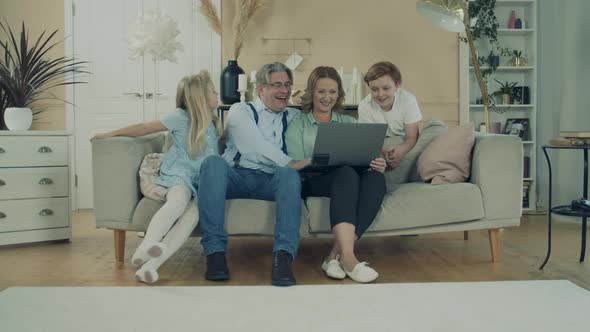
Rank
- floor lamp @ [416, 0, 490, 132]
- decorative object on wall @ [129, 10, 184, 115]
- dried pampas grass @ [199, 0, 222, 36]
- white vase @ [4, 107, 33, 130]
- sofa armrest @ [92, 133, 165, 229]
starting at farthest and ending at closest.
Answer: dried pampas grass @ [199, 0, 222, 36] < floor lamp @ [416, 0, 490, 132] < decorative object on wall @ [129, 10, 184, 115] < white vase @ [4, 107, 33, 130] < sofa armrest @ [92, 133, 165, 229]

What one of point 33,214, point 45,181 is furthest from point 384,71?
point 33,214

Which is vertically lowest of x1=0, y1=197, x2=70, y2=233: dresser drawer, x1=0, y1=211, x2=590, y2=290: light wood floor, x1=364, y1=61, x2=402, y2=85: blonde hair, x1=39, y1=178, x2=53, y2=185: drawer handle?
x1=0, y1=211, x2=590, y2=290: light wood floor

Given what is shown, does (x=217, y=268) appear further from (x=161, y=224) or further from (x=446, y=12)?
(x=446, y=12)

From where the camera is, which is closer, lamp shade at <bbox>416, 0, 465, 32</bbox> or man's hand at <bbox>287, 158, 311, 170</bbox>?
man's hand at <bbox>287, 158, 311, 170</bbox>

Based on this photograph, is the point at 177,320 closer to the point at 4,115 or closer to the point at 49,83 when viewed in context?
the point at 4,115

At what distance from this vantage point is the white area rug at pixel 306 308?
7.18 ft

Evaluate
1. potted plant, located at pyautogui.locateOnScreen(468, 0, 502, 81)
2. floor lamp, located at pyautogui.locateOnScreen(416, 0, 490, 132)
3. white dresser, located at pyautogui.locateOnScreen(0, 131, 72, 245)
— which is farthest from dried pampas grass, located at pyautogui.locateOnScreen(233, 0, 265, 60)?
white dresser, located at pyautogui.locateOnScreen(0, 131, 72, 245)

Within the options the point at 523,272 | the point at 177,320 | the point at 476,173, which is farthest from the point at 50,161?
the point at 523,272

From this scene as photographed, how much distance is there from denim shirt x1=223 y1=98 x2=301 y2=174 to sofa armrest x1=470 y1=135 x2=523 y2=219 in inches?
38.6

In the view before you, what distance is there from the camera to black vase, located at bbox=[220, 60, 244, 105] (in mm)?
5504

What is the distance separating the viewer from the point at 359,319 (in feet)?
7.43

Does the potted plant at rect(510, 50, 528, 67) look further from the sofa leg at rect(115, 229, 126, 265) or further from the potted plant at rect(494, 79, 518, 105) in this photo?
the sofa leg at rect(115, 229, 126, 265)

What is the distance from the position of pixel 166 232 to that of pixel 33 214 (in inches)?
56.1

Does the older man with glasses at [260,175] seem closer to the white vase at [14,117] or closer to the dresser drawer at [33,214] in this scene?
the dresser drawer at [33,214]
